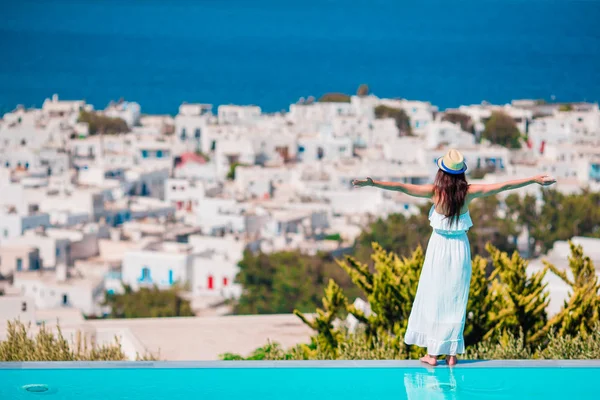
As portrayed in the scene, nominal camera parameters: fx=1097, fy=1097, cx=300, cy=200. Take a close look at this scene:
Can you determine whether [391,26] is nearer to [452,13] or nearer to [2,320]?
[452,13]

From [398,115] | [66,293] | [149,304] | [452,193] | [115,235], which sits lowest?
[149,304]

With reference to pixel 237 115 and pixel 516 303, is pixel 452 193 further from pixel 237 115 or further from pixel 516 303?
pixel 237 115

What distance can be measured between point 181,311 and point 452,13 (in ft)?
414

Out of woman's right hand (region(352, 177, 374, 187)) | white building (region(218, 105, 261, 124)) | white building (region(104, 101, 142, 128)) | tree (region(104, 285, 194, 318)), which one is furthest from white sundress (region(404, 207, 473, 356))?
white building (region(104, 101, 142, 128))

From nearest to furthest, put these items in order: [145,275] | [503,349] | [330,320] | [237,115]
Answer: [503,349], [330,320], [145,275], [237,115]

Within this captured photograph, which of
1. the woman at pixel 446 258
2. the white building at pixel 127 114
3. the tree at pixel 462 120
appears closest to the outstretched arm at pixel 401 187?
Result: the woman at pixel 446 258

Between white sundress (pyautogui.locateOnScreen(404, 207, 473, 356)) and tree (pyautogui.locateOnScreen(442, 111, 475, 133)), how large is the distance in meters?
41.7

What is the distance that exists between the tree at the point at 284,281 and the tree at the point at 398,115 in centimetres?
2601

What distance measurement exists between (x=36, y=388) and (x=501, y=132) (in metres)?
41.5

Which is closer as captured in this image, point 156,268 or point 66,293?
point 66,293

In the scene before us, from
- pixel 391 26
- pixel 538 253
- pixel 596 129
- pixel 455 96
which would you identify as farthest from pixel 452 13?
pixel 538 253

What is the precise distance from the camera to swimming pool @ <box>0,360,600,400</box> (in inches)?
156

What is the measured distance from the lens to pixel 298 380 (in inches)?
162

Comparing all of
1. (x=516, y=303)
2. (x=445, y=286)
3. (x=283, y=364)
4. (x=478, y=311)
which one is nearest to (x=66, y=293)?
(x=478, y=311)
